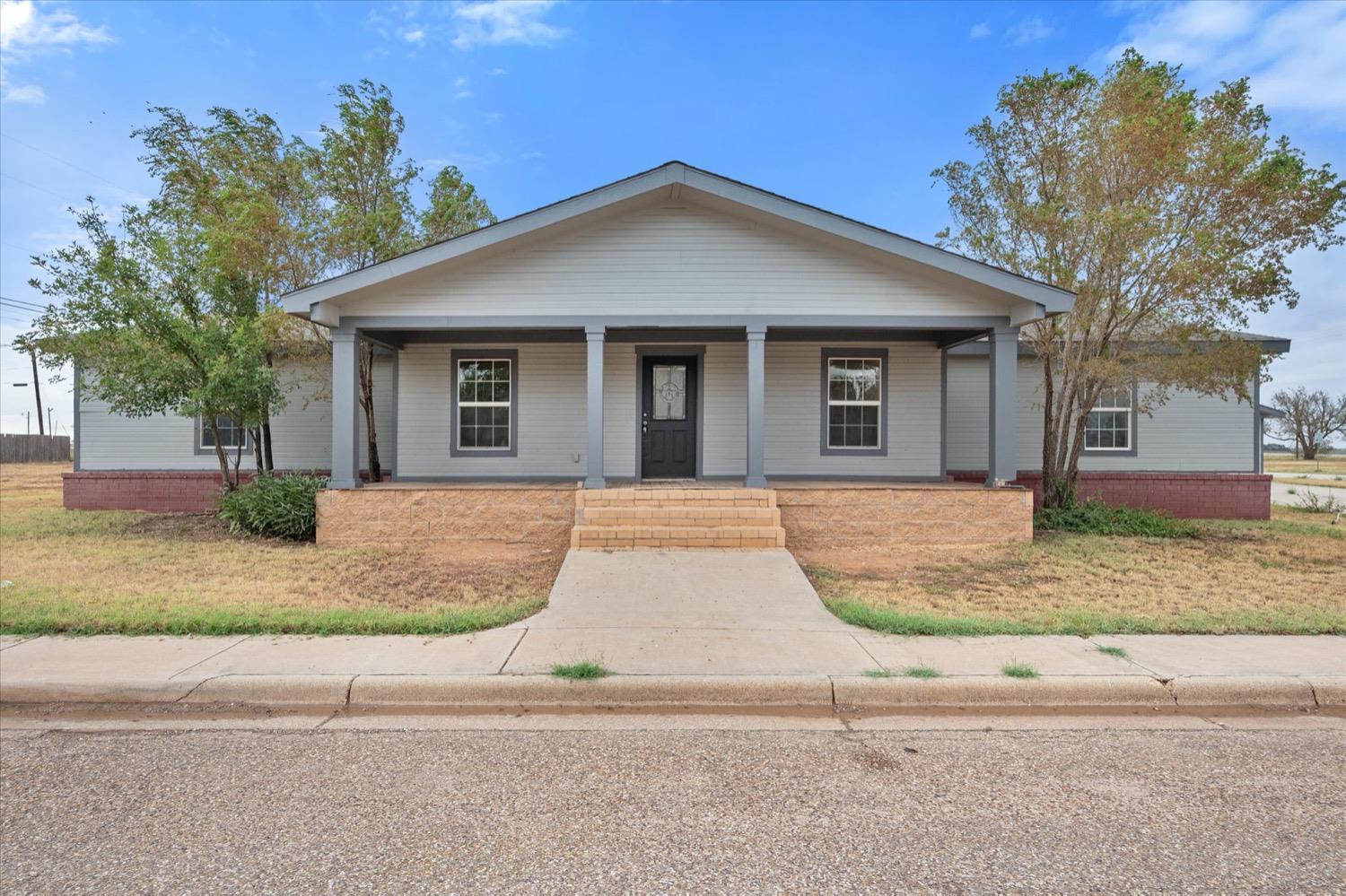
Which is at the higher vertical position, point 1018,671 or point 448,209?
point 448,209

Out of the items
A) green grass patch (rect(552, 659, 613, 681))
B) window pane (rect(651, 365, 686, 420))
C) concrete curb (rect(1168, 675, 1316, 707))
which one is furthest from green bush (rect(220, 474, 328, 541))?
concrete curb (rect(1168, 675, 1316, 707))

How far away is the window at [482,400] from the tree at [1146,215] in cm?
876

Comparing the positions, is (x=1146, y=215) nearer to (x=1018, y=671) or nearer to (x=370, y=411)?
(x=1018, y=671)

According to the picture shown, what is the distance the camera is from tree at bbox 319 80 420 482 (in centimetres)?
1217

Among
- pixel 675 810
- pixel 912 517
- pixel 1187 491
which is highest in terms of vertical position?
pixel 1187 491

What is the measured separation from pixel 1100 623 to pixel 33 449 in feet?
180

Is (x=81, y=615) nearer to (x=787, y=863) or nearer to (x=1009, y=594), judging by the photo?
(x=787, y=863)

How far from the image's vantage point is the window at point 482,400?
42.9 ft

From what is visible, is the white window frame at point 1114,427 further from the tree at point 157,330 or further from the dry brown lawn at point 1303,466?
the dry brown lawn at point 1303,466

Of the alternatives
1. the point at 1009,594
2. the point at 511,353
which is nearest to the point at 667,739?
the point at 1009,594

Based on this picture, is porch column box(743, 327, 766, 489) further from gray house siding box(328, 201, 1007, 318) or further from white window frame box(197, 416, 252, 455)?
white window frame box(197, 416, 252, 455)

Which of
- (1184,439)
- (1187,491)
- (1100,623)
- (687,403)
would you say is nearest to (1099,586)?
(1100,623)

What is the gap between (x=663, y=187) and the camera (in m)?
10.3

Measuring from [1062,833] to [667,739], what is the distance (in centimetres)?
194
